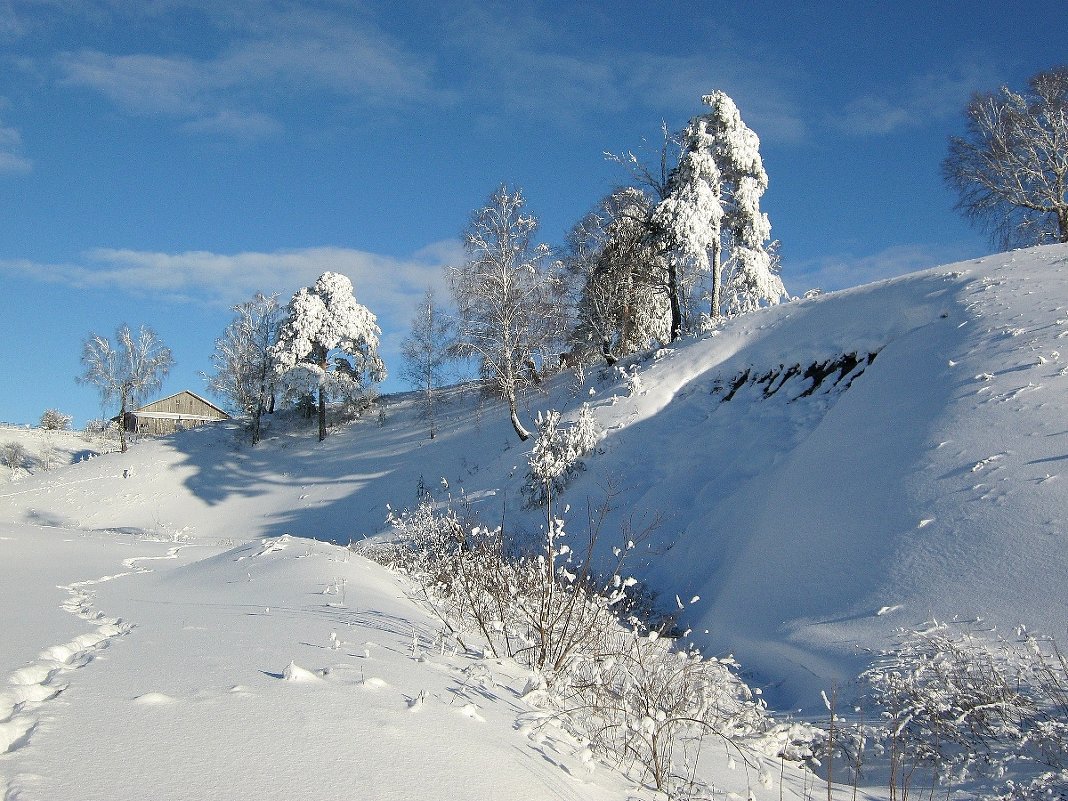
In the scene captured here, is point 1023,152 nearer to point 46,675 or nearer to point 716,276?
point 716,276

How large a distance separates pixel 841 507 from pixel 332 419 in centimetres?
2859

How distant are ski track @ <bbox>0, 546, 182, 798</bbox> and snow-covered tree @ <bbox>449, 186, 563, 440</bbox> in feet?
46.8

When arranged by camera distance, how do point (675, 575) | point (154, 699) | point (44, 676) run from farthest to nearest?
point (675, 575) → point (44, 676) → point (154, 699)

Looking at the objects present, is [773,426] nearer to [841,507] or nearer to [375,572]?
[841,507]

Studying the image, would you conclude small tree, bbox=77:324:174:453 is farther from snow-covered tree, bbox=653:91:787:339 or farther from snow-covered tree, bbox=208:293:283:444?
snow-covered tree, bbox=653:91:787:339

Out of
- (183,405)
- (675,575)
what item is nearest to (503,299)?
(675,575)

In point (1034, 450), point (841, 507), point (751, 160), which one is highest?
point (751, 160)

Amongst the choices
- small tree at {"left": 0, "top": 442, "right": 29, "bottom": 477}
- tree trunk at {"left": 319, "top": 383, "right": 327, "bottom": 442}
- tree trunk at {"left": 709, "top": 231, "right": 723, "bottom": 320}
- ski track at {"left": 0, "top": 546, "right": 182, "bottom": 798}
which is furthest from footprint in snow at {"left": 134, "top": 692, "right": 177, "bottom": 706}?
small tree at {"left": 0, "top": 442, "right": 29, "bottom": 477}

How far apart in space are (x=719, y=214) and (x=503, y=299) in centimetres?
762

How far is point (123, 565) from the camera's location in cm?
906

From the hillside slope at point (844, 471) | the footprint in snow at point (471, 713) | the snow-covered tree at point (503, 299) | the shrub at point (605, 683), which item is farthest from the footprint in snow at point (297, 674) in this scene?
the snow-covered tree at point (503, 299)

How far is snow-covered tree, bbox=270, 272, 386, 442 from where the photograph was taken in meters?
31.4

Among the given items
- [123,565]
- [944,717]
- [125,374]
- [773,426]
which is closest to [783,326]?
[773,426]

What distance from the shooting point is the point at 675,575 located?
32.0 feet
